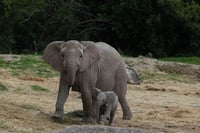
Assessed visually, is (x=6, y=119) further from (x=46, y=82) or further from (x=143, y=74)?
(x=143, y=74)

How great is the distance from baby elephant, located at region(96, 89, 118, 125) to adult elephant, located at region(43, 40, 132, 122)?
145 mm

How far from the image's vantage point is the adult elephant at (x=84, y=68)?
11906 mm

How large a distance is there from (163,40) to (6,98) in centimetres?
2035

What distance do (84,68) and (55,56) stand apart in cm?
65

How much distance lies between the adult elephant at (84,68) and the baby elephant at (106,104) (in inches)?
5.7

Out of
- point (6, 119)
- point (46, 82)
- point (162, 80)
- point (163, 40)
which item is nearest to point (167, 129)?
point (6, 119)

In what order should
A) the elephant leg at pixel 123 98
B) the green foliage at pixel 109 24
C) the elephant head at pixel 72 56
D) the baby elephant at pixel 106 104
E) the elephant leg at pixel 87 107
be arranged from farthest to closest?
1. the green foliage at pixel 109 24
2. the elephant leg at pixel 123 98
3. the elephant leg at pixel 87 107
4. the baby elephant at pixel 106 104
5. the elephant head at pixel 72 56

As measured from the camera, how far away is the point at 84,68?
39.9 ft

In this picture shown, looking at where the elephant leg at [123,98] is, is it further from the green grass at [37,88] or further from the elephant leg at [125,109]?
the green grass at [37,88]

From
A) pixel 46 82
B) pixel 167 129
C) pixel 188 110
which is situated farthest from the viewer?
pixel 46 82

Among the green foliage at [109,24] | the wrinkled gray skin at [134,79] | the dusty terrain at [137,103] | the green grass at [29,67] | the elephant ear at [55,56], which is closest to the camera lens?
the dusty terrain at [137,103]

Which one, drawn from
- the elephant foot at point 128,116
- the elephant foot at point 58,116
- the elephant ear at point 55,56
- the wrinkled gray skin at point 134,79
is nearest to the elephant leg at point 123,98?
the elephant foot at point 128,116

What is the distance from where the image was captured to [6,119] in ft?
36.6

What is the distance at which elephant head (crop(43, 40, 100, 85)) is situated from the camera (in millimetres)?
11781
